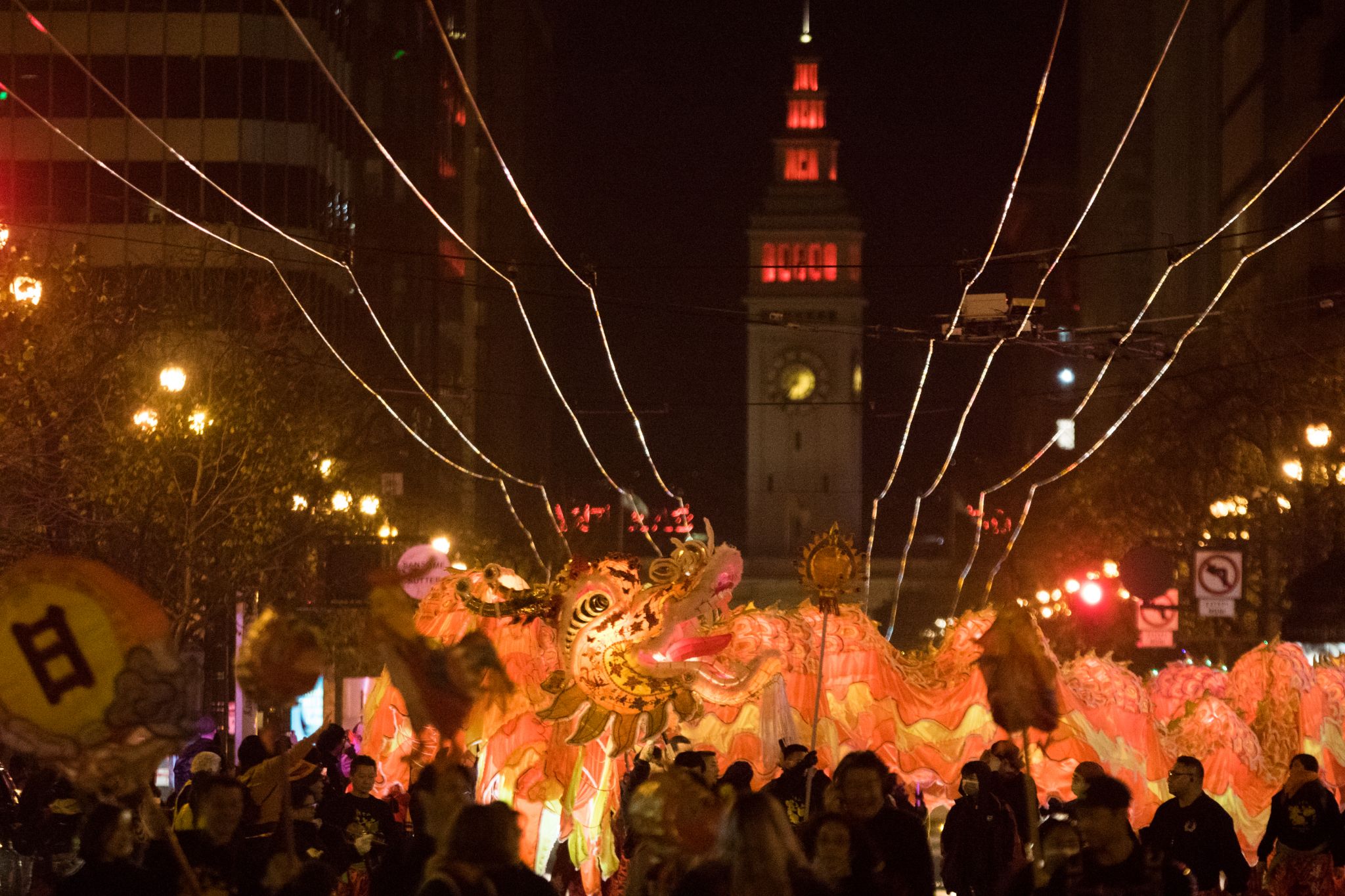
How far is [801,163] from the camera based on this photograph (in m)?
120

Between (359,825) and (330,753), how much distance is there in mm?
2858

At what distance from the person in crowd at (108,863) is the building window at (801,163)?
112878 millimetres

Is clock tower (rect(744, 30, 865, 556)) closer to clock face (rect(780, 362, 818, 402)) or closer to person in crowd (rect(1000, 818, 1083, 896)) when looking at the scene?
clock face (rect(780, 362, 818, 402))

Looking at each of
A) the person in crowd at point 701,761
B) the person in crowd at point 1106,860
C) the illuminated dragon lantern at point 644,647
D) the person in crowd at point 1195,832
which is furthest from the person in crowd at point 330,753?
the person in crowd at point 1106,860

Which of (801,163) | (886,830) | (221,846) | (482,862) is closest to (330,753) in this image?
(221,846)

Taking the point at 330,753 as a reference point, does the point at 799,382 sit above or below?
above

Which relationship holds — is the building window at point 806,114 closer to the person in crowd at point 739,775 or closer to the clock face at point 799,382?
the clock face at point 799,382

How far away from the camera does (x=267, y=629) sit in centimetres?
916

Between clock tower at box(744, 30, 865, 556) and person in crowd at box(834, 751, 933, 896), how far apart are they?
103 metres

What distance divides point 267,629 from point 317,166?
136ft

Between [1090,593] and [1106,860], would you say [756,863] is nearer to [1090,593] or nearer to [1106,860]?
[1106,860]

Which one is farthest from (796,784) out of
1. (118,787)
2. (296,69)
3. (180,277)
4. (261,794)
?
(296,69)

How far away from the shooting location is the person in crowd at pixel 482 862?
724 centimetres

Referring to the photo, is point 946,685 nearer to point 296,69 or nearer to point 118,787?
point 118,787
